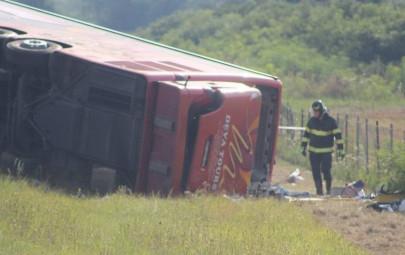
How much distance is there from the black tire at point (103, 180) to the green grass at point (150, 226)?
0.79 metres

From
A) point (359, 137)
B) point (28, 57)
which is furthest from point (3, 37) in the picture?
point (359, 137)

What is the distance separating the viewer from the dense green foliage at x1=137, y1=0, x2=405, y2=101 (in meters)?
39.7

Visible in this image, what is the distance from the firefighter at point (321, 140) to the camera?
16719 mm

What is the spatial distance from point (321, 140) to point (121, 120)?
4.80 metres

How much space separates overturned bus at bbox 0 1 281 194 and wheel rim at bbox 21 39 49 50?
0.5 inches

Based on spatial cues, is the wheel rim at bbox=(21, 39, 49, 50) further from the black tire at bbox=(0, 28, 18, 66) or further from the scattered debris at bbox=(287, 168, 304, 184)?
the scattered debris at bbox=(287, 168, 304, 184)

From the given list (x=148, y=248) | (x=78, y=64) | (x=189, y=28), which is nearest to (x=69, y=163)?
(x=78, y=64)

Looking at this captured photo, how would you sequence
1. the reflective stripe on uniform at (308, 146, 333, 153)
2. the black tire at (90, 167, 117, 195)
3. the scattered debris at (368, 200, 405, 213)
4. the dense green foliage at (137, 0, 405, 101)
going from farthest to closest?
the dense green foliage at (137, 0, 405, 101)
the reflective stripe on uniform at (308, 146, 333, 153)
the scattered debris at (368, 200, 405, 213)
the black tire at (90, 167, 117, 195)

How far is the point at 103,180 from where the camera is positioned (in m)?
12.8

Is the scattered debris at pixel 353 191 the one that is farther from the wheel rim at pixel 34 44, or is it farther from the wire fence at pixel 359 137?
the wheel rim at pixel 34 44

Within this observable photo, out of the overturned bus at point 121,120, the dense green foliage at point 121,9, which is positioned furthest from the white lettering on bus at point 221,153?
the dense green foliage at point 121,9

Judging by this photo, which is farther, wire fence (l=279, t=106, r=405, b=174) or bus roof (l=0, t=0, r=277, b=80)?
wire fence (l=279, t=106, r=405, b=174)

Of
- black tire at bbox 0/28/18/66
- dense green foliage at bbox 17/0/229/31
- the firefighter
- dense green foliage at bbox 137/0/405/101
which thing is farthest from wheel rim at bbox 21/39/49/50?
dense green foliage at bbox 17/0/229/31

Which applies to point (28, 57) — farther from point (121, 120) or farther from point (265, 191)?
point (265, 191)
